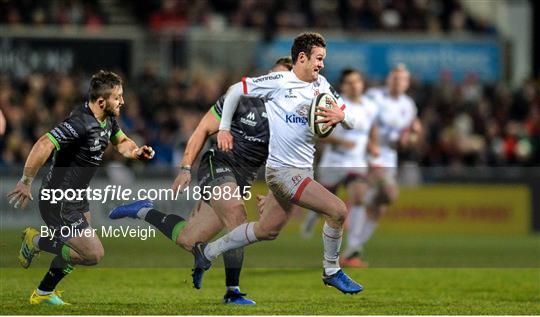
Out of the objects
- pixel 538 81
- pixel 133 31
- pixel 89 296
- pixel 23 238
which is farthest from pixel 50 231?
pixel 538 81

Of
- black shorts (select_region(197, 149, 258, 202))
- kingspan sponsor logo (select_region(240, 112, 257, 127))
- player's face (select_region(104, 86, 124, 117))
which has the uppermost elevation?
player's face (select_region(104, 86, 124, 117))

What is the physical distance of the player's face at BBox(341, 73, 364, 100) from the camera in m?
17.2

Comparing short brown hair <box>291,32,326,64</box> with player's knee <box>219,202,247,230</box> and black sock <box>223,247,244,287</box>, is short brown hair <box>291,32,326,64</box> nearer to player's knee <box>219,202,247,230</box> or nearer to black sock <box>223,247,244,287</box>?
player's knee <box>219,202,247,230</box>

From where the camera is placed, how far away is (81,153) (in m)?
11.5

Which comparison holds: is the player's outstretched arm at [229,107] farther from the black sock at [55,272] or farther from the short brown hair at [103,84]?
the black sock at [55,272]

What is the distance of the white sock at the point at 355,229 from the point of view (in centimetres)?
1694

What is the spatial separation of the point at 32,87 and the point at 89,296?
42.3ft

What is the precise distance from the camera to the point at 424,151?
26125 mm

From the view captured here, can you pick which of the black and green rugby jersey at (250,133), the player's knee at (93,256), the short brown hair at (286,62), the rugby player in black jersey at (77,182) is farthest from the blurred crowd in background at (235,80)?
the player's knee at (93,256)

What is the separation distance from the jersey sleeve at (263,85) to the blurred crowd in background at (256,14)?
17242mm

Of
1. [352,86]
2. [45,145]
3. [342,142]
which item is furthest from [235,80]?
[45,145]

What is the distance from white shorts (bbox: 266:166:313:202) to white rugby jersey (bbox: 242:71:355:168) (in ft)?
0.23

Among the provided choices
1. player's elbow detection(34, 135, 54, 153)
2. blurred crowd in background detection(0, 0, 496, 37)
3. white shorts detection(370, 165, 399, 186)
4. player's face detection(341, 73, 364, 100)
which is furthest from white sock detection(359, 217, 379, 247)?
blurred crowd in background detection(0, 0, 496, 37)

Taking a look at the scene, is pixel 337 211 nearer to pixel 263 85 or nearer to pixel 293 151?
pixel 293 151
